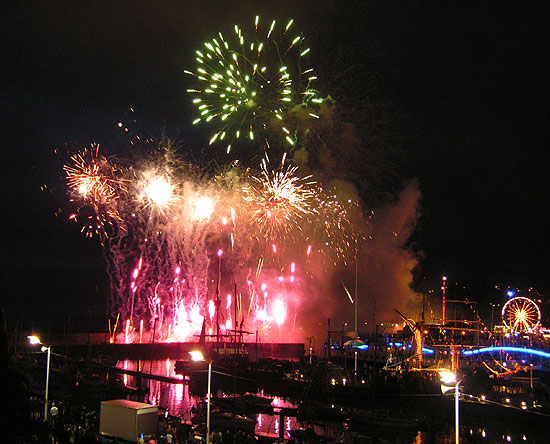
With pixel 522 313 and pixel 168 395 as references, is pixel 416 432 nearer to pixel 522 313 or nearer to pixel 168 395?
pixel 168 395

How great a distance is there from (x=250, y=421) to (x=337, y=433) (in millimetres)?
6335

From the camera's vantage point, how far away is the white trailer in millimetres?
20078

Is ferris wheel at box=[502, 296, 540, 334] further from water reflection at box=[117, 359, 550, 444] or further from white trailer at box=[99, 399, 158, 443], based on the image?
white trailer at box=[99, 399, 158, 443]

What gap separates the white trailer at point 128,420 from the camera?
2008 cm

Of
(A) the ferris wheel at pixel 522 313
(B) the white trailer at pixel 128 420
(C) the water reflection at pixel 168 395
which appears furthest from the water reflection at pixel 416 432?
(A) the ferris wheel at pixel 522 313

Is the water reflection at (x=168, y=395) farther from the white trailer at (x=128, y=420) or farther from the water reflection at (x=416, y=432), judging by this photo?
the white trailer at (x=128, y=420)

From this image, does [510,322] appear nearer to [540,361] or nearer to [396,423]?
[540,361]

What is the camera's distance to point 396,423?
113ft

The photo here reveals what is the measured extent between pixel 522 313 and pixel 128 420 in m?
46.9

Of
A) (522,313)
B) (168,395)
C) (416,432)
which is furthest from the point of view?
(522,313)

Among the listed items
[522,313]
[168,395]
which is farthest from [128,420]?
[522,313]

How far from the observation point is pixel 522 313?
5416 centimetres

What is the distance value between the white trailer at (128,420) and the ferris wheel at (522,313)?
1771 inches

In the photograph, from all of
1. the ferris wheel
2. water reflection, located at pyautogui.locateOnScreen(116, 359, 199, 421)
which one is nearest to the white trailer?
water reflection, located at pyautogui.locateOnScreen(116, 359, 199, 421)
